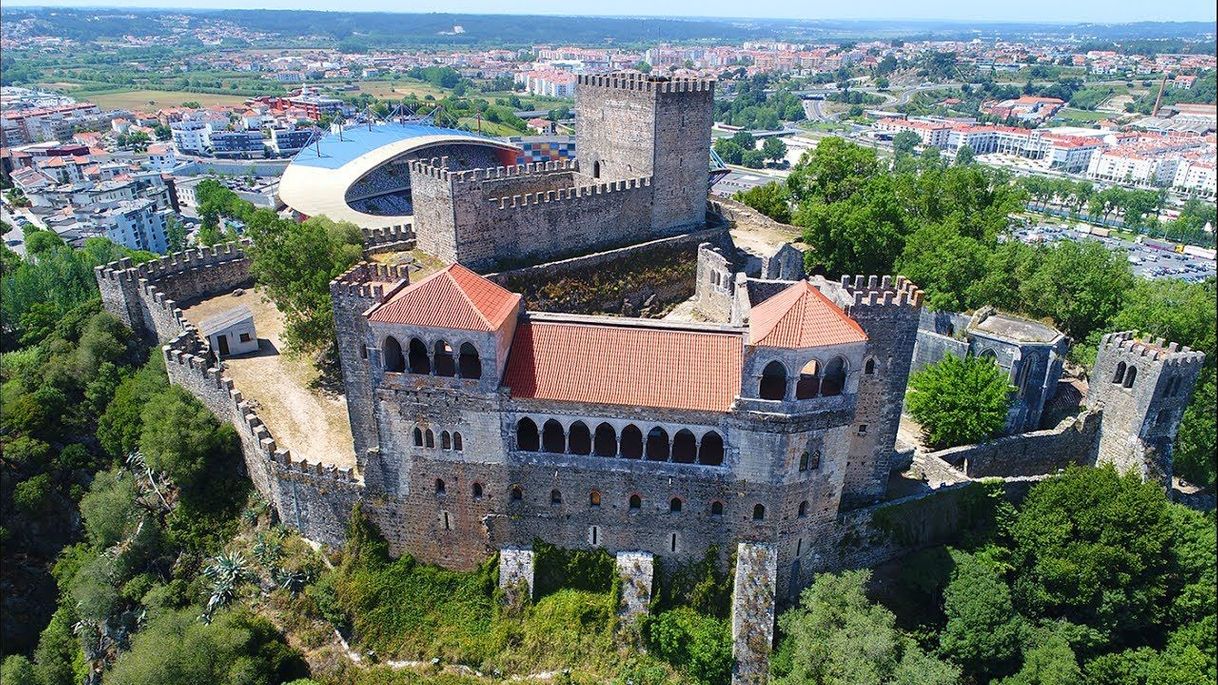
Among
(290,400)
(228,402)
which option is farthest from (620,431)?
(228,402)

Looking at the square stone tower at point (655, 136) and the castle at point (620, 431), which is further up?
the square stone tower at point (655, 136)

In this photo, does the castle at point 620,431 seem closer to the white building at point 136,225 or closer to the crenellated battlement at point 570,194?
the crenellated battlement at point 570,194

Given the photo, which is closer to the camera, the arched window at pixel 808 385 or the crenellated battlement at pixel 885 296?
the arched window at pixel 808 385

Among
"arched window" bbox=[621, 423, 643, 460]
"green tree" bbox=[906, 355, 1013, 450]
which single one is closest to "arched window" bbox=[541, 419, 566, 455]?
"arched window" bbox=[621, 423, 643, 460]

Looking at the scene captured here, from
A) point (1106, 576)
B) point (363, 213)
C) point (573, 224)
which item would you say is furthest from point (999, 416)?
point (363, 213)

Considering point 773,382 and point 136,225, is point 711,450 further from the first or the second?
point 136,225

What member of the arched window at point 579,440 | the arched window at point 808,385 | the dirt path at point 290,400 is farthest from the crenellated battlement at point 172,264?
the arched window at point 808,385

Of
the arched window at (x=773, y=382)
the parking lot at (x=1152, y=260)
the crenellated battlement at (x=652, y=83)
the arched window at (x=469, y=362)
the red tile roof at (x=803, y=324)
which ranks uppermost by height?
the crenellated battlement at (x=652, y=83)
